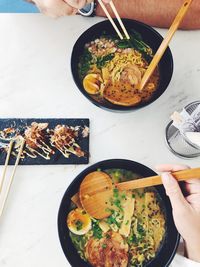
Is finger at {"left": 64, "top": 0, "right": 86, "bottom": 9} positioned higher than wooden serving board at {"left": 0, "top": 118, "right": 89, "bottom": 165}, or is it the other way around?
finger at {"left": 64, "top": 0, "right": 86, "bottom": 9}

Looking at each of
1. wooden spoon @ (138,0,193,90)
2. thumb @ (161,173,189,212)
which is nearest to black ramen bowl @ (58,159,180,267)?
thumb @ (161,173,189,212)

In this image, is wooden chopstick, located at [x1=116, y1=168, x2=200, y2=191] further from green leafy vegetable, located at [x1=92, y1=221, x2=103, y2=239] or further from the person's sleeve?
the person's sleeve

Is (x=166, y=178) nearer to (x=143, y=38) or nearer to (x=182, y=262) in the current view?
(x=182, y=262)

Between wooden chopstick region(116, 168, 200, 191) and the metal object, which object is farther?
the metal object

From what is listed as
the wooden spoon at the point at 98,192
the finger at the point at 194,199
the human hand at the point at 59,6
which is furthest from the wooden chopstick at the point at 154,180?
the human hand at the point at 59,6

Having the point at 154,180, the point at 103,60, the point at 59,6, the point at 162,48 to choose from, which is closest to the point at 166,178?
the point at 154,180

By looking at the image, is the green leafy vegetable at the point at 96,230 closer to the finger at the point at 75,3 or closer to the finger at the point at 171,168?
the finger at the point at 171,168
